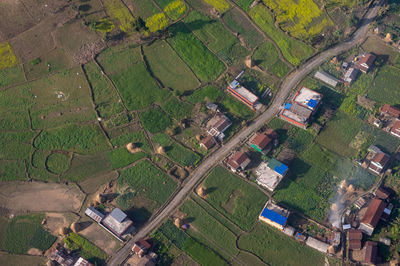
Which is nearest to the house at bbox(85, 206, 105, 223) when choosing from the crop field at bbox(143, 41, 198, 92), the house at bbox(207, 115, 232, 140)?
the house at bbox(207, 115, 232, 140)

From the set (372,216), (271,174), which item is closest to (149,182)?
(271,174)

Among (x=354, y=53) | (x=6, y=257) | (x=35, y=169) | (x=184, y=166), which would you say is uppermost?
(x=354, y=53)

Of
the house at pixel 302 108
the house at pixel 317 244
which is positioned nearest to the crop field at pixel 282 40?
the house at pixel 302 108

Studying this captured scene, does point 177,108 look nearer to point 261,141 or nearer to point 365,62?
point 261,141

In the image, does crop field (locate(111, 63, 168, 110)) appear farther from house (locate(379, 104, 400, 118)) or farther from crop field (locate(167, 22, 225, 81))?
house (locate(379, 104, 400, 118))

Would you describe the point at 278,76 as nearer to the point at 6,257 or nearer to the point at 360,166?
the point at 360,166

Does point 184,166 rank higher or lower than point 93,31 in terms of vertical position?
lower

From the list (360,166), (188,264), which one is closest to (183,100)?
(188,264)
